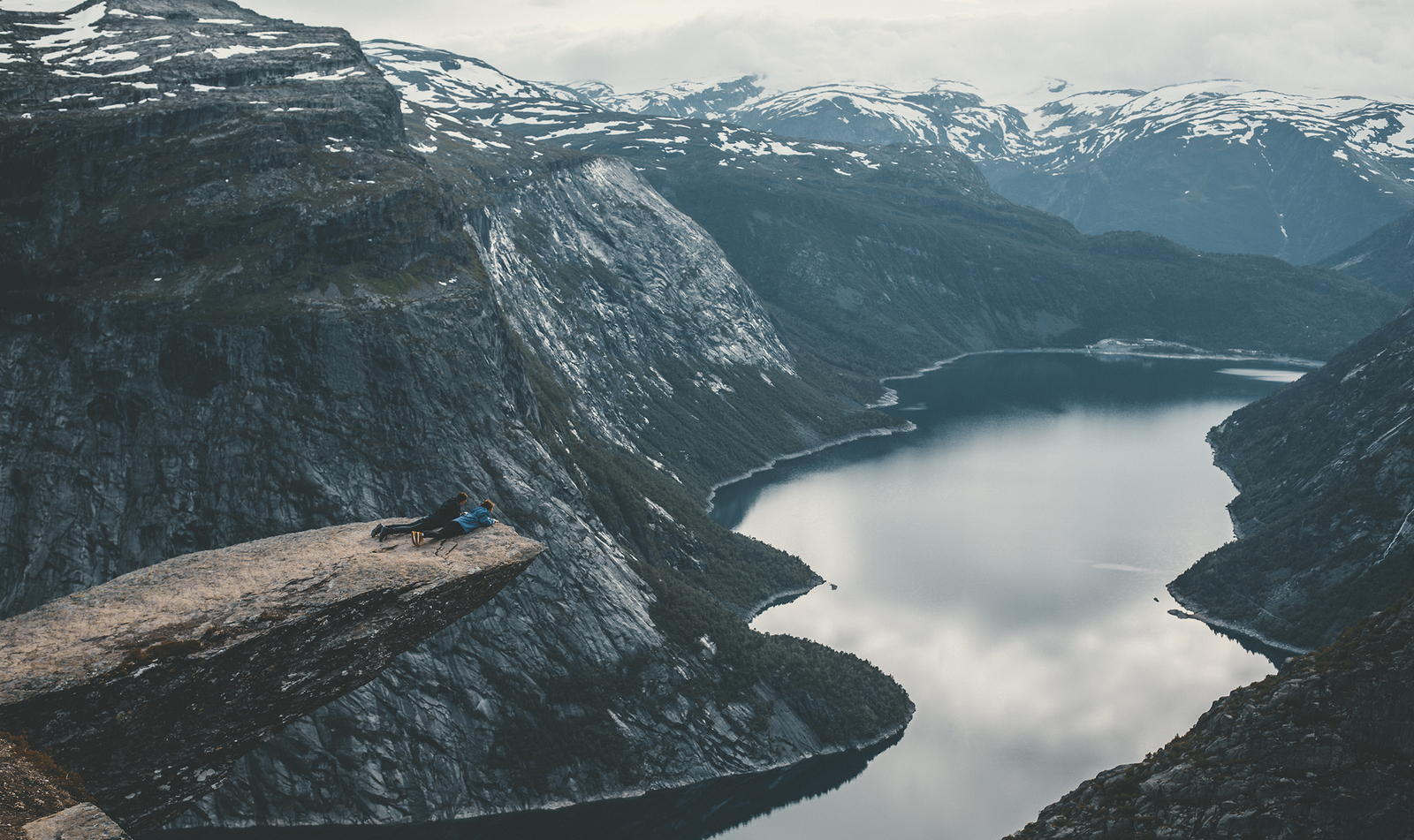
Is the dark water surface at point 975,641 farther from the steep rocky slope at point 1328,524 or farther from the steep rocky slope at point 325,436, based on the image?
the steep rocky slope at point 1328,524

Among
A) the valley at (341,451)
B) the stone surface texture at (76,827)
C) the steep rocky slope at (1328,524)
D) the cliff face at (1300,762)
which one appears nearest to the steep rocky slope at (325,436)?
the valley at (341,451)

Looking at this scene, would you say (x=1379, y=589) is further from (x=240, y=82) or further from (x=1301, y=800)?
(x=240, y=82)

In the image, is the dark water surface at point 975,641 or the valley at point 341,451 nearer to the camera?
the valley at point 341,451

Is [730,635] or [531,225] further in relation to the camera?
[531,225]

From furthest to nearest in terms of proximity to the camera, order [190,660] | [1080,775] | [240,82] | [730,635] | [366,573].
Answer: [240,82]
[730,635]
[1080,775]
[366,573]
[190,660]

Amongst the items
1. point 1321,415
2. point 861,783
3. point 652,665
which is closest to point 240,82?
point 652,665

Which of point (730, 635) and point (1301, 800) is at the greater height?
point (1301, 800)
